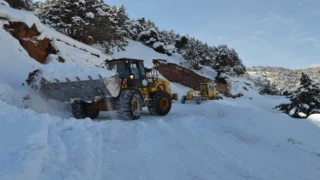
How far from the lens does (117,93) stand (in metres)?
9.93

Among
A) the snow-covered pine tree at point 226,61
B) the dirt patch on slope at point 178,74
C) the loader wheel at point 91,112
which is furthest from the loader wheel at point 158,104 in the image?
the snow-covered pine tree at point 226,61

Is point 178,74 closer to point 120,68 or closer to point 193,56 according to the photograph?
point 193,56

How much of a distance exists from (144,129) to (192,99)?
1693 centimetres

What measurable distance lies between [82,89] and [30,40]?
29.6 feet

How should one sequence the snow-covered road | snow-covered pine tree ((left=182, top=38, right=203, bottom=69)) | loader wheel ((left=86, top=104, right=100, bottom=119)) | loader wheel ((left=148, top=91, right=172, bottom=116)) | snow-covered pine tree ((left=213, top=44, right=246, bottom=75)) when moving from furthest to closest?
snow-covered pine tree ((left=213, top=44, right=246, bottom=75))
snow-covered pine tree ((left=182, top=38, right=203, bottom=69))
loader wheel ((left=148, top=91, right=172, bottom=116))
loader wheel ((left=86, top=104, right=100, bottom=119))
the snow-covered road

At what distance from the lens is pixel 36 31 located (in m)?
17.5

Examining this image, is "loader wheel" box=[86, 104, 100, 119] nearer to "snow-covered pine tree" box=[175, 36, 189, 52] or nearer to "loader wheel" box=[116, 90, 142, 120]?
"loader wheel" box=[116, 90, 142, 120]

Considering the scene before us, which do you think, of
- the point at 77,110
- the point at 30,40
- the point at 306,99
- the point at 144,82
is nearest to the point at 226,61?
the point at 306,99

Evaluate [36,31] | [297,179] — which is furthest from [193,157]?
[36,31]

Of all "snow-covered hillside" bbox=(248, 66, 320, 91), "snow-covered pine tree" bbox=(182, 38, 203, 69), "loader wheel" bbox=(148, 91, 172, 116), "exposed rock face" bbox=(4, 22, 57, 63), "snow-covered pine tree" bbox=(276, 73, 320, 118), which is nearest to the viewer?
"loader wheel" bbox=(148, 91, 172, 116)

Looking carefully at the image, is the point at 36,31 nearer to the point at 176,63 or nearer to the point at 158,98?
the point at 158,98

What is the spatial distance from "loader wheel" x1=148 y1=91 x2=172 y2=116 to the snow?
9.08 feet

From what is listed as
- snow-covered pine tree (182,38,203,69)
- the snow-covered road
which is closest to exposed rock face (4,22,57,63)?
the snow-covered road

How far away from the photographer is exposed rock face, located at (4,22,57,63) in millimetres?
16234
